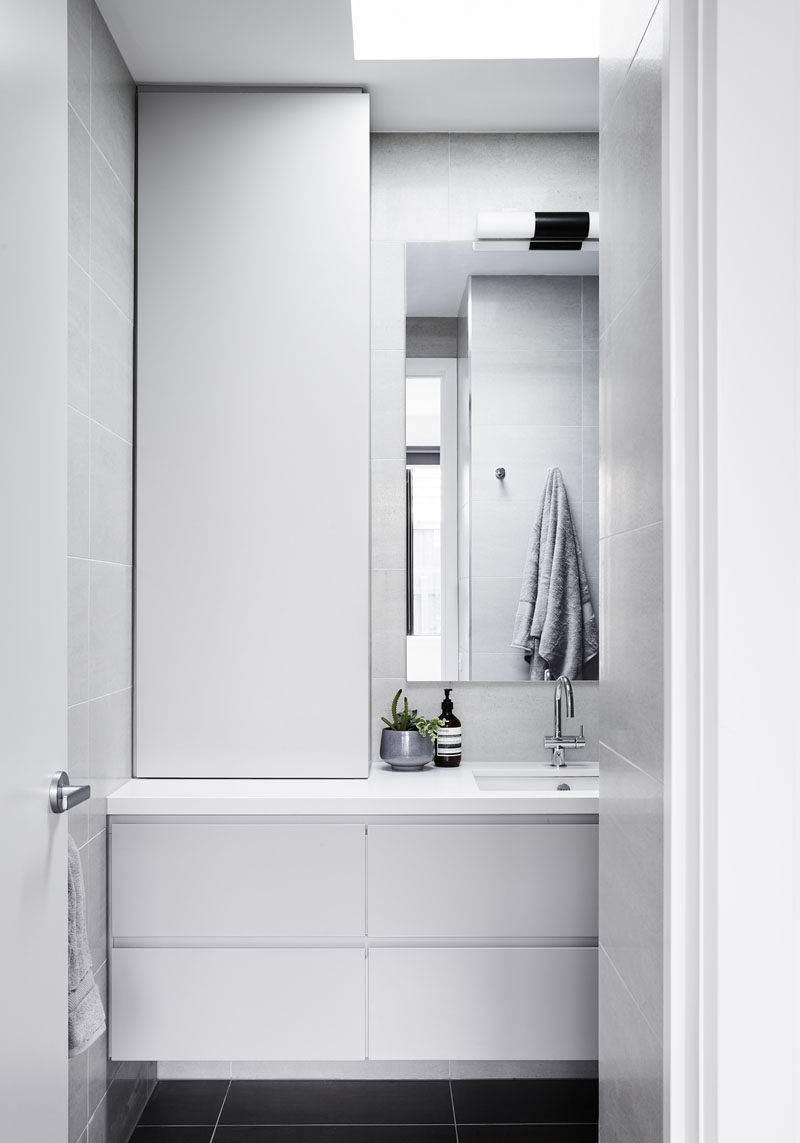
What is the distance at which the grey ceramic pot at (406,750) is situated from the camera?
2164mm

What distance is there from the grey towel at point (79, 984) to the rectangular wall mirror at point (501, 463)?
3.71 ft

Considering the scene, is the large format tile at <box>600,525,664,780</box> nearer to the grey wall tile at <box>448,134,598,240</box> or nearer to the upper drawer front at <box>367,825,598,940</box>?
the upper drawer front at <box>367,825,598,940</box>

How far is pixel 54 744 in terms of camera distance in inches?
44.9

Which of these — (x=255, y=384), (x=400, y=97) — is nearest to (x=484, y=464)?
(x=255, y=384)

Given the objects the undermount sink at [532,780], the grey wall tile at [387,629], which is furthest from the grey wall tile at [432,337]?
the undermount sink at [532,780]

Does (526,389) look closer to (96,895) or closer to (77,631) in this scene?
(77,631)

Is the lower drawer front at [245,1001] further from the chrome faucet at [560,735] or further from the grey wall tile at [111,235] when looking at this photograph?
the grey wall tile at [111,235]

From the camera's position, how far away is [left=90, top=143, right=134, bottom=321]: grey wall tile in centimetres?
181

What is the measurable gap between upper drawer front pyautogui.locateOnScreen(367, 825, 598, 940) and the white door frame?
1069 mm

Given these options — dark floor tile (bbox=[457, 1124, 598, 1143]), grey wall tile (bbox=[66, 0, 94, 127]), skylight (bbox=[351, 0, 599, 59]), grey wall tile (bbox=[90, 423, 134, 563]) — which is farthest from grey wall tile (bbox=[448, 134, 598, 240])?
dark floor tile (bbox=[457, 1124, 598, 1143])

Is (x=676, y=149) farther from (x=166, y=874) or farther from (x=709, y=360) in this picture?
(x=166, y=874)

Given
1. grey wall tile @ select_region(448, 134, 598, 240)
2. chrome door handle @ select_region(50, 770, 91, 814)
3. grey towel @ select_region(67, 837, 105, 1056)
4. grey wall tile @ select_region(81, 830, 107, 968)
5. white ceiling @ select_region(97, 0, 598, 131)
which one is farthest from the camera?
grey wall tile @ select_region(448, 134, 598, 240)

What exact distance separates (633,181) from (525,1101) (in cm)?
208

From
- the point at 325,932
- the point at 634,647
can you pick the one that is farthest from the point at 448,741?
the point at 634,647
